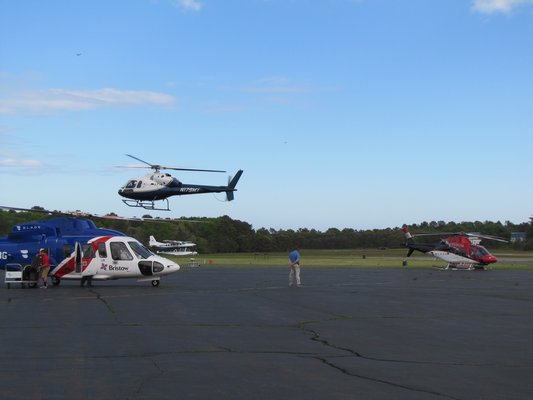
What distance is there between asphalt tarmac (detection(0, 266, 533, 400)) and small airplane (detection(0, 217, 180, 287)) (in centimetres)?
553

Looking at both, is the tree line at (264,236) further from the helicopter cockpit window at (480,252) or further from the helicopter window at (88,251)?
the helicopter window at (88,251)

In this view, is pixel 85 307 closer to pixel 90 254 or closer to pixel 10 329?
pixel 10 329

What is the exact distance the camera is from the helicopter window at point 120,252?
93.1 ft

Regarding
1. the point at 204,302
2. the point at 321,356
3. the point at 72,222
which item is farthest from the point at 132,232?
the point at 321,356

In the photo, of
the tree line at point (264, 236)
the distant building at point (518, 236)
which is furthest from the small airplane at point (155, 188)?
the distant building at point (518, 236)

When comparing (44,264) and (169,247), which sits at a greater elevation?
(169,247)

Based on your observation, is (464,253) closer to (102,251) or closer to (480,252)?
(480,252)

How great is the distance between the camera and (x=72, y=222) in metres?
30.2

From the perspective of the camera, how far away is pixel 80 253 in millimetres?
28734

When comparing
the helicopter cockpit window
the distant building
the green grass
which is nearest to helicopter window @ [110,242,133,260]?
the helicopter cockpit window

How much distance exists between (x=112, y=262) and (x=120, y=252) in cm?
52

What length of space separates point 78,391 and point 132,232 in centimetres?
12956

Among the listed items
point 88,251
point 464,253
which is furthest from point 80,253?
point 464,253

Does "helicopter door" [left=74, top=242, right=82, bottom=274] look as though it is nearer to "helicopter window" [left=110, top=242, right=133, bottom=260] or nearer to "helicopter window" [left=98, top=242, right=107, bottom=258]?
"helicopter window" [left=98, top=242, right=107, bottom=258]
